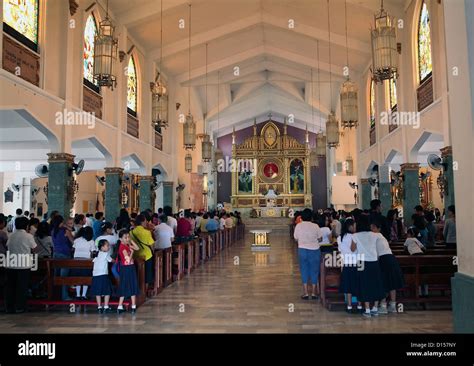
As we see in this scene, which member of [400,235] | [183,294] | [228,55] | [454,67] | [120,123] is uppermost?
[228,55]

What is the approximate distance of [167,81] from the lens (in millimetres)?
19312

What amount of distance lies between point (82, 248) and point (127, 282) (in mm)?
1020

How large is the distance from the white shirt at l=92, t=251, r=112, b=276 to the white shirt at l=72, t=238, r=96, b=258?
2.04ft

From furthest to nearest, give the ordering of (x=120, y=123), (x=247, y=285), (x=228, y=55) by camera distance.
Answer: (x=228, y=55), (x=120, y=123), (x=247, y=285)

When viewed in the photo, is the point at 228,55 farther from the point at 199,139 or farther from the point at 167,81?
the point at 199,139

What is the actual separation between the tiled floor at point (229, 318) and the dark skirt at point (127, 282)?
1.00 ft

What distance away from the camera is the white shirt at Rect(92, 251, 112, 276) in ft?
21.0

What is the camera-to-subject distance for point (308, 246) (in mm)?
7262

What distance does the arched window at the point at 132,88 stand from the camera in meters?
15.7

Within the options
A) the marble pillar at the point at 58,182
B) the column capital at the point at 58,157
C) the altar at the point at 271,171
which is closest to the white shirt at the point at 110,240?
the marble pillar at the point at 58,182

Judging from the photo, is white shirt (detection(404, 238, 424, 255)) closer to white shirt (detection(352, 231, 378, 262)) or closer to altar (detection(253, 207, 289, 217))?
white shirt (detection(352, 231, 378, 262))

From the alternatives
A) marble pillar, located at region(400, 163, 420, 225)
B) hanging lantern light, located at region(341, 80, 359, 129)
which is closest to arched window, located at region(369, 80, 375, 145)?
marble pillar, located at region(400, 163, 420, 225)
